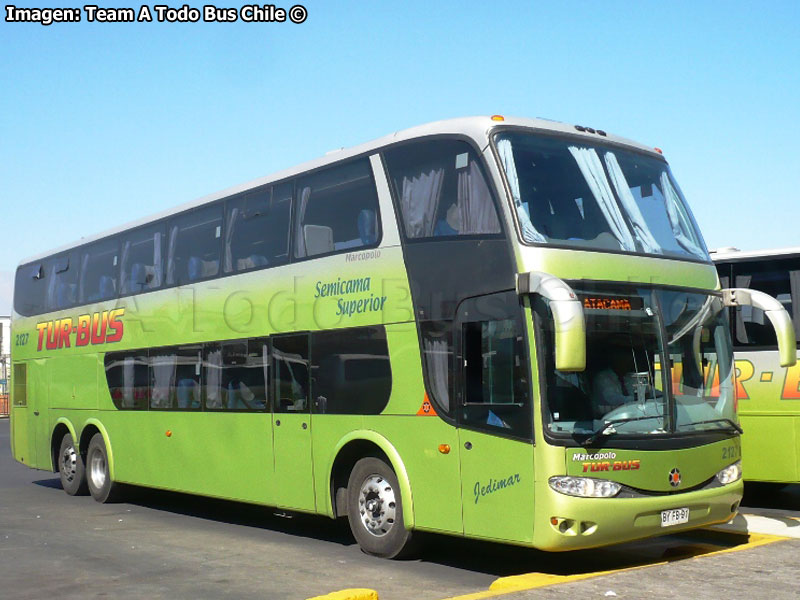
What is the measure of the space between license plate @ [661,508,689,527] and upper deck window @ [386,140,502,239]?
2864 mm

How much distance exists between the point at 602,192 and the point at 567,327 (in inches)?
86.0

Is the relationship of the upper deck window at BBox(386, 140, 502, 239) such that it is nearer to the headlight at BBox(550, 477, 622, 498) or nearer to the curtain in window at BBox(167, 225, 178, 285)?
the headlight at BBox(550, 477, 622, 498)

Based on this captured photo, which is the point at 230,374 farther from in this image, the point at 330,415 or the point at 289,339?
the point at 330,415

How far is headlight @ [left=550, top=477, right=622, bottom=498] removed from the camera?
28.6ft

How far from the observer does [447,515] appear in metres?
9.73

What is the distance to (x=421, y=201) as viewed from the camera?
405 inches

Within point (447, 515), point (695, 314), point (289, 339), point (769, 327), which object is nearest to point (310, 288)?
point (289, 339)

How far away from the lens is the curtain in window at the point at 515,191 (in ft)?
30.1

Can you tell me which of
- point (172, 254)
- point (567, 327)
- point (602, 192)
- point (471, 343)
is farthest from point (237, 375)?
point (567, 327)

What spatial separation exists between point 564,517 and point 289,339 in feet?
14.6

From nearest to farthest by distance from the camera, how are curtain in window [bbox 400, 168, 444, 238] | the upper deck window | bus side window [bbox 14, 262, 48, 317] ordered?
the upper deck window < curtain in window [bbox 400, 168, 444, 238] < bus side window [bbox 14, 262, 48, 317]

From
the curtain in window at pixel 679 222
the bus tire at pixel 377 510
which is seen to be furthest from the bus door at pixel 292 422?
the curtain in window at pixel 679 222

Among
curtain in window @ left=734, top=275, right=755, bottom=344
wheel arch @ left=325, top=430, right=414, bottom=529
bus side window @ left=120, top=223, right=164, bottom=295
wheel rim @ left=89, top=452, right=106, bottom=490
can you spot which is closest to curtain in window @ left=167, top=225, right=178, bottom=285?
bus side window @ left=120, top=223, right=164, bottom=295

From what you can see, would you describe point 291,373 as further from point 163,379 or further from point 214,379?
point 163,379
